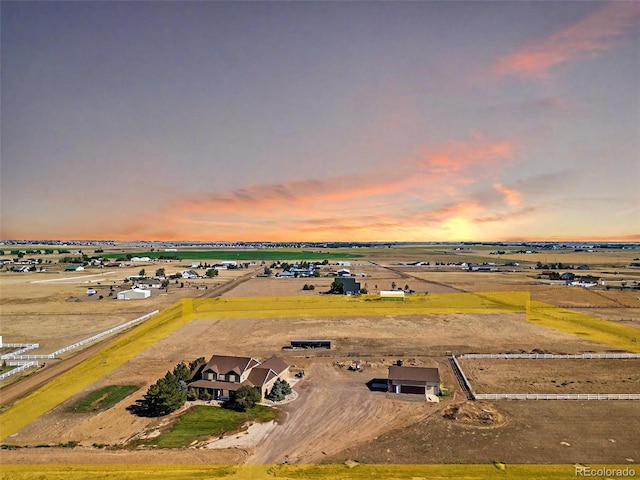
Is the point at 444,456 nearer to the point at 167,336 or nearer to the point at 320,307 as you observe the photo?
the point at 167,336

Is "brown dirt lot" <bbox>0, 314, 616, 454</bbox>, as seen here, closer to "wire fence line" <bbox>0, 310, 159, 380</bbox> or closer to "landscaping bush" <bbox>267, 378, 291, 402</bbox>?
"landscaping bush" <bbox>267, 378, 291, 402</bbox>

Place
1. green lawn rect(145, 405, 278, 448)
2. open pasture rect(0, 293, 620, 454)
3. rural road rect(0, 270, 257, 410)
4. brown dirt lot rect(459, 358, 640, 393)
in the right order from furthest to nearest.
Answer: brown dirt lot rect(459, 358, 640, 393) → rural road rect(0, 270, 257, 410) → open pasture rect(0, 293, 620, 454) → green lawn rect(145, 405, 278, 448)

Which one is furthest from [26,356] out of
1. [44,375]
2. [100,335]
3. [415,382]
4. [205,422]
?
[415,382]

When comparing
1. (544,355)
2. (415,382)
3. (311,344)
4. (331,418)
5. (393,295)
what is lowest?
(331,418)

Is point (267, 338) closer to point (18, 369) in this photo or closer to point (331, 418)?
point (331, 418)

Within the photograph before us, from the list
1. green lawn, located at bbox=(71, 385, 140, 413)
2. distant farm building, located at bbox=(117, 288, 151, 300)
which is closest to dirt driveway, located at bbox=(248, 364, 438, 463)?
green lawn, located at bbox=(71, 385, 140, 413)

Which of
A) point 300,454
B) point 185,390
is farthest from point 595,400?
point 185,390
